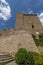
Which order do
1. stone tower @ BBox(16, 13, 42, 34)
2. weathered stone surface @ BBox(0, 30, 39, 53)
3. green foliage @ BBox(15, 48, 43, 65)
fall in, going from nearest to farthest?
green foliage @ BBox(15, 48, 43, 65), weathered stone surface @ BBox(0, 30, 39, 53), stone tower @ BBox(16, 13, 42, 34)

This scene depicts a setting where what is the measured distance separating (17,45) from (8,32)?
2572 millimetres

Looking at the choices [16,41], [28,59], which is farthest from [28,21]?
[28,59]

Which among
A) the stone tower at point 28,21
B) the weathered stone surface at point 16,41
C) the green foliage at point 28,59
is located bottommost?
the green foliage at point 28,59

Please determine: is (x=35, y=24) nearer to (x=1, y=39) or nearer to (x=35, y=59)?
(x=1, y=39)

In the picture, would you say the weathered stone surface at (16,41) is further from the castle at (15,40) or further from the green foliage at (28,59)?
the green foliage at (28,59)

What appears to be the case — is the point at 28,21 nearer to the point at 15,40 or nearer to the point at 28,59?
the point at 15,40

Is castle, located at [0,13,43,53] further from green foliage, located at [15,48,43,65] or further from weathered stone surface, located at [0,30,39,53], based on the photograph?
green foliage, located at [15,48,43,65]

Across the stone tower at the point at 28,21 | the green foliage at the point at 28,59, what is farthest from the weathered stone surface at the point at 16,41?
the stone tower at the point at 28,21

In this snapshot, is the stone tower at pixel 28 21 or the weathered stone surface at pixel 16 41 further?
the stone tower at pixel 28 21

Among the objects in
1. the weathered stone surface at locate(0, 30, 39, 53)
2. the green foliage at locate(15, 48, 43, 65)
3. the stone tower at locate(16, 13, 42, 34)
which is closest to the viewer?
the green foliage at locate(15, 48, 43, 65)

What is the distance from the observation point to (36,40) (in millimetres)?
30234

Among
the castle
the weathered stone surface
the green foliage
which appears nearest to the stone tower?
the castle

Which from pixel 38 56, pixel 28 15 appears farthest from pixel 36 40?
pixel 28 15

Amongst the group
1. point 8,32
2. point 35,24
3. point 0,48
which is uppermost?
point 35,24
